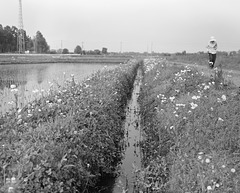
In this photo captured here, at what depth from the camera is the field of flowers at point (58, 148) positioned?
115 inches

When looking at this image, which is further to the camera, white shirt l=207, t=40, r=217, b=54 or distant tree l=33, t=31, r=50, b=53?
distant tree l=33, t=31, r=50, b=53

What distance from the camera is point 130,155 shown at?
6375 mm

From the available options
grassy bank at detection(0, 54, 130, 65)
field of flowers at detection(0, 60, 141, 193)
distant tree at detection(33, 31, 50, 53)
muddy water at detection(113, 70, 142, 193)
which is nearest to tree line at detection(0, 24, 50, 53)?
distant tree at detection(33, 31, 50, 53)

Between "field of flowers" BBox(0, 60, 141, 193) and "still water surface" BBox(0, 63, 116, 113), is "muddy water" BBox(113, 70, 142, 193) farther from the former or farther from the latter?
"still water surface" BBox(0, 63, 116, 113)

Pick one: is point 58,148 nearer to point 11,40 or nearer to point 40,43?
point 11,40

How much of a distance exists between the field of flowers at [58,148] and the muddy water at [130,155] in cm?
26

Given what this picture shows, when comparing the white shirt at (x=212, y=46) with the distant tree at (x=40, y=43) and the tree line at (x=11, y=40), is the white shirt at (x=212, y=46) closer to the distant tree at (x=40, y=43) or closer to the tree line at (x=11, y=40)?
the tree line at (x=11, y=40)

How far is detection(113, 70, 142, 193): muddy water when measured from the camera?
483 centimetres

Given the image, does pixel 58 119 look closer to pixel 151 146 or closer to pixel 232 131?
pixel 151 146

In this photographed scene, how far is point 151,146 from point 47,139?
2909 millimetres

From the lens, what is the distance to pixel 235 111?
5.36 meters

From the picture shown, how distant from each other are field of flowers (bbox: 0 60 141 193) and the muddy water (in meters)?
0.26

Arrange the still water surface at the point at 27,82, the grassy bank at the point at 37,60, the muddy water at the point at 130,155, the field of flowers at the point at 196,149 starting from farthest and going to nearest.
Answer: the grassy bank at the point at 37,60
the still water surface at the point at 27,82
the muddy water at the point at 130,155
the field of flowers at the point at 196,149

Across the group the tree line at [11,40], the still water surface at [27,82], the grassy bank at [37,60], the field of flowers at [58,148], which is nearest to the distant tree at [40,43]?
the tree line at [11,40]
